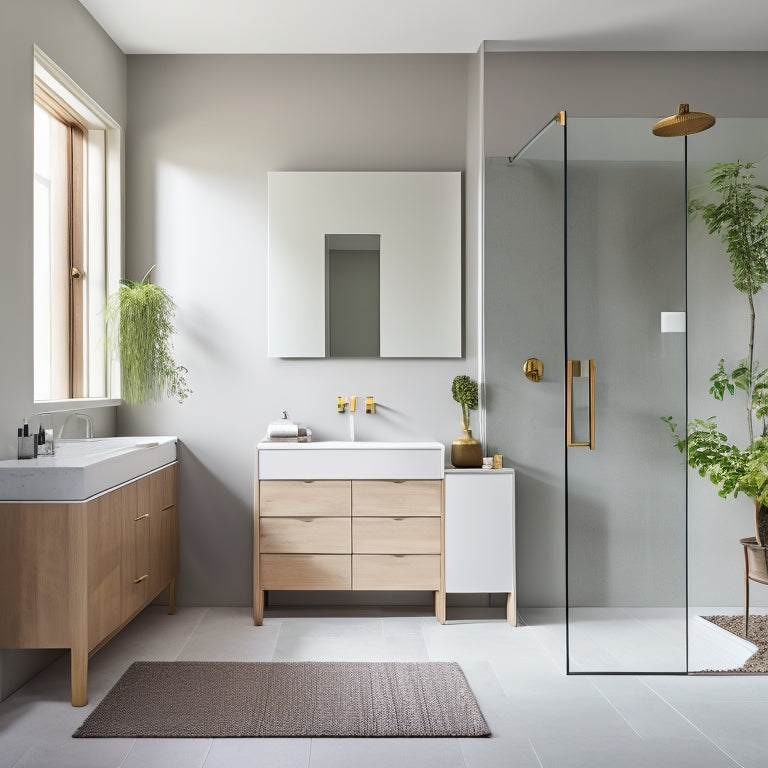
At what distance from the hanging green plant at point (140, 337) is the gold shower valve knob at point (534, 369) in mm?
1790

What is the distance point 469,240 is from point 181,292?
1.51 meters

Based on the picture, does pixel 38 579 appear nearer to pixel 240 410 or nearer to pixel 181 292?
pixel 240 410

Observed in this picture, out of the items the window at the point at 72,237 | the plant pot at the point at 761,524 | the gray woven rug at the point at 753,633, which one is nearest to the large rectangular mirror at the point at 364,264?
the window at the point at 72,237

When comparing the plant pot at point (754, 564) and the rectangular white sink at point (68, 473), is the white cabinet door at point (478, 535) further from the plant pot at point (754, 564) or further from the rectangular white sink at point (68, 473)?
the rectangular white sink at point (68, 473)

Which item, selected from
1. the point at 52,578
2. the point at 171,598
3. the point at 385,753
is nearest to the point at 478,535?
the point at 385,753

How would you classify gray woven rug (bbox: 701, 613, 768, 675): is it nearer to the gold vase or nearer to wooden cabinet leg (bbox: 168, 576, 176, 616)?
the gold vase

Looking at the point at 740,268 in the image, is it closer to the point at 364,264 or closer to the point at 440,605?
A: the point at 364,264

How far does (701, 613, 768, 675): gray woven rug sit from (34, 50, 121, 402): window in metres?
2.92

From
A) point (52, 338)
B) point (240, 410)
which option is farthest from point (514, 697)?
point (52, 338)

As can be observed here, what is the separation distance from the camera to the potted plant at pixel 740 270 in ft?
9.59

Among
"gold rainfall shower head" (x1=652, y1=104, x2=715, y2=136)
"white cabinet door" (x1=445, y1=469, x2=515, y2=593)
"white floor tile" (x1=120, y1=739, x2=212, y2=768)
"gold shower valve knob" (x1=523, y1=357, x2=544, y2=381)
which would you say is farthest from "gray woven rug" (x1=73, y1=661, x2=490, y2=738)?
"gold rainfall shower head" (x1=652, y1=104, x2=715, y2=136)

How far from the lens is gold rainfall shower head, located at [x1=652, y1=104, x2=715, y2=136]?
2.77 m

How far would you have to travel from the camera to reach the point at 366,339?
3.91m

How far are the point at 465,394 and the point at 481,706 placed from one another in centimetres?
159
